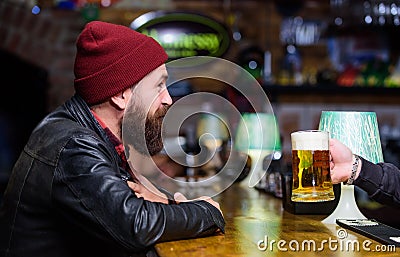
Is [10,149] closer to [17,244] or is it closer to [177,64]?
[177,64]

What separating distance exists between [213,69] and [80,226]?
3.45 meters

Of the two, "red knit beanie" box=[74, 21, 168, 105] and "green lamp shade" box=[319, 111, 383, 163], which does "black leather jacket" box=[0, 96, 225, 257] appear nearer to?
"red knit beanie" box=[74, 21, 168, 105]

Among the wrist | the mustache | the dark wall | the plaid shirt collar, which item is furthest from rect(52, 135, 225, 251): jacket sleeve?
the dark wall

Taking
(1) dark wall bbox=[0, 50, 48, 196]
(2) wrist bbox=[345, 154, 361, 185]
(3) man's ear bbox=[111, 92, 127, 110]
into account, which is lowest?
(1) dark wall bbox=[0, 50, 48, 196]

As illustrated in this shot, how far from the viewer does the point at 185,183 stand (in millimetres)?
2826

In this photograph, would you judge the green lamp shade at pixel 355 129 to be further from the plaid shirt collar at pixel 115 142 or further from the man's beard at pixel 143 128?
the plaid shirt collar at pixel 115 142

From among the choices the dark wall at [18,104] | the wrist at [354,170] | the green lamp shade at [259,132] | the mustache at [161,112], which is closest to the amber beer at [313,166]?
the wrist at [354,170]

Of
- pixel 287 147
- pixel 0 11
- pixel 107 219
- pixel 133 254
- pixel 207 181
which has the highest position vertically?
pixel 0 11

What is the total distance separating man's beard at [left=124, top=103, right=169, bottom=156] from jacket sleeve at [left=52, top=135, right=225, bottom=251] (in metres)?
0.25

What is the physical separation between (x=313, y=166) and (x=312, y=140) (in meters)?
0.07

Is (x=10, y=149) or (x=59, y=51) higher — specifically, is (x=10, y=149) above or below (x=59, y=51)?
below

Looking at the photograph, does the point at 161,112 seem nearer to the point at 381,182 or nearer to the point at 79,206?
the point at 79,206

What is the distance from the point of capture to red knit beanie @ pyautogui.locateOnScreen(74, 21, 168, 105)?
1748mm

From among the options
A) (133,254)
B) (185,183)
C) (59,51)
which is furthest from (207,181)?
(59,51)
